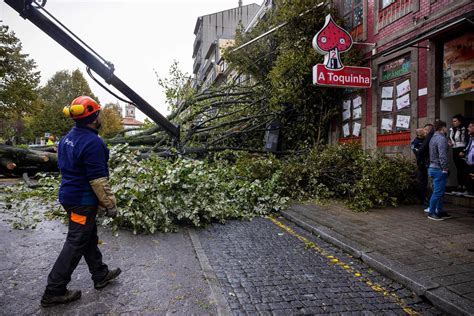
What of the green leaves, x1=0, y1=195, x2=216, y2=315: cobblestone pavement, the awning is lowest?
x1=0, y1=195, x2=216, y2=315: cobblestone pavement

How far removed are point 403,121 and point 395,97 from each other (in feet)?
2.71

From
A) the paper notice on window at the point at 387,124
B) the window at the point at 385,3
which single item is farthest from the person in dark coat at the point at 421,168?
the window at the point at 385,3

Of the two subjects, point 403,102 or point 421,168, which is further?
point 403,102

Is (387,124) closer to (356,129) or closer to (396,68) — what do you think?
(356,129)

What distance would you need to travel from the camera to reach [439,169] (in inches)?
249

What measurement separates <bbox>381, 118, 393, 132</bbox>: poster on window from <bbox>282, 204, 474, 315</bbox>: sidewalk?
298cm

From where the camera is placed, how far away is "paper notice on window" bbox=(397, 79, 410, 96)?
30.0 ft

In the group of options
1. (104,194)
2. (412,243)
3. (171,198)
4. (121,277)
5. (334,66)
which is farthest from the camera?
(334,66)

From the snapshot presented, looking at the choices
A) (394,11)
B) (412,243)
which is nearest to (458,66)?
(394,11)

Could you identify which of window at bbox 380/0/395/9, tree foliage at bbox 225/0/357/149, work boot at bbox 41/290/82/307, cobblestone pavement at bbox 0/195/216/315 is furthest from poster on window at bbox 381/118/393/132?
work boot at bbox 41/290/82/307

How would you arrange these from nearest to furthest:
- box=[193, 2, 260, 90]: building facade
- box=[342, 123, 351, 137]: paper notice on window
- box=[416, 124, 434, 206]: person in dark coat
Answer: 1. box=[416, 124, 434, 206]: person in dark coat
2. box=[342, 123, 351, 137]: paper notice on window
3. box=[193, 2, 260, 90]: building facade

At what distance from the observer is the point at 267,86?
534 inches

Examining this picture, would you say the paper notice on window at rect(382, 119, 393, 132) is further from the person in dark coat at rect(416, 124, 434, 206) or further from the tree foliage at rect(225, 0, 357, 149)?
the tree foliage at rect(225, 0, 357, 149)

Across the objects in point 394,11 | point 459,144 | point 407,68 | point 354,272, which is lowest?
point 354,272
